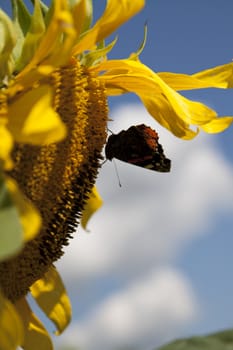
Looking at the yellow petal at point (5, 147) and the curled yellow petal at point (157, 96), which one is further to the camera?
the curled yellow petal at point (157, 96)

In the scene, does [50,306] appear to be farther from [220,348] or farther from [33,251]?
[220,348]

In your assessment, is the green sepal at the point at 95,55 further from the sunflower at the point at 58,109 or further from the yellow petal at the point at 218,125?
the yellow petal at the point at 218,125

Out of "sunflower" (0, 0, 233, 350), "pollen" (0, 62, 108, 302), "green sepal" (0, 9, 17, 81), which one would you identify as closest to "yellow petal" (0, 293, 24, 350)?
"sunflower" (0, 0, 233, 350)

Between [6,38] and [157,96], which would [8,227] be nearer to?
[6,38]

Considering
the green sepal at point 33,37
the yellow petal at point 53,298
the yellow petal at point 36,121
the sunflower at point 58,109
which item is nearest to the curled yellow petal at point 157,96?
the sunflower at point 58,109

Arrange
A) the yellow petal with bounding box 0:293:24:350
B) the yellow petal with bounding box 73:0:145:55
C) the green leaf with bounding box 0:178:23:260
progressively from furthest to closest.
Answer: the yellow petal with bounding box 73:0:145:55, the yellow petal with bounding box 0:293:24:350, the green leaf with bounding box 0:178:23:260

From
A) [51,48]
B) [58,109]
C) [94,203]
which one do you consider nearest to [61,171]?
[58,109]

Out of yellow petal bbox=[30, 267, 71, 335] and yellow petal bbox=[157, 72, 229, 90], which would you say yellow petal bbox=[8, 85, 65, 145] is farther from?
yellow petal bbox=[30, 267, 71, 335]

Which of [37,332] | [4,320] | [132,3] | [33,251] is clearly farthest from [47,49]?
[37,332]
